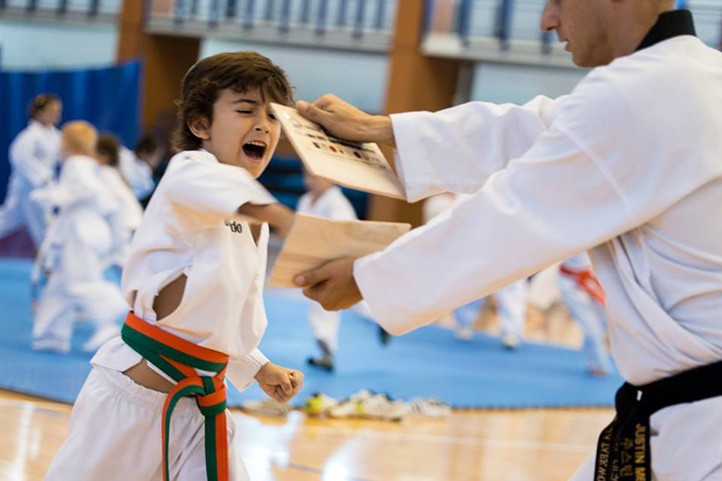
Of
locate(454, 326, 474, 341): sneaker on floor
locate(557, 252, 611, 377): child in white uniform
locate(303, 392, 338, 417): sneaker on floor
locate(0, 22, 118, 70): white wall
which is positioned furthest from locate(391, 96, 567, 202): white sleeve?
locate(0, 22, 118, 70): white wall

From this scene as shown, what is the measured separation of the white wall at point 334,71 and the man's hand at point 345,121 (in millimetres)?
15077

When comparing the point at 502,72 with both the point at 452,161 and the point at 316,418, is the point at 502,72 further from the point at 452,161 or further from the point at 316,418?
the point at 452,161

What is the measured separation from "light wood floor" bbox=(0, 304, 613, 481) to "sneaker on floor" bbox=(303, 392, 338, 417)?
0.07 metres

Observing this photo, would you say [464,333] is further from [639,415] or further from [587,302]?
[639,415]

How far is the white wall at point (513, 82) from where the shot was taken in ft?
52.5

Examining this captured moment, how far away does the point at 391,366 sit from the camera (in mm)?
8641

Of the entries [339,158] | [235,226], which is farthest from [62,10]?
[339,158]

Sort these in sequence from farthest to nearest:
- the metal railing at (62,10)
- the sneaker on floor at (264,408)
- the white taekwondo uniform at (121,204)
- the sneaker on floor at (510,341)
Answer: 1. the metal railing at (62,10)
2. the sneaker on floor at (510,341)
3. the white taekwondo uniform at (121,204)
4. the sneaker on floor at (264,408)

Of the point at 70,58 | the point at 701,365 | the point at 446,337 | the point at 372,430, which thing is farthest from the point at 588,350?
the point at 70,58

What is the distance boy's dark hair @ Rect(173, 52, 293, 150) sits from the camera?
2.83 m

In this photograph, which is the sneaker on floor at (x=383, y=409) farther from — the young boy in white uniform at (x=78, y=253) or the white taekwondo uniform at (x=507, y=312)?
the white taekwondo uniform at (x=507, y=312)

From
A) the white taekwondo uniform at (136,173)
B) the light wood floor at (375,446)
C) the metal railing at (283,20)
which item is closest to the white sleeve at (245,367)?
the light wood floor at (375,446)

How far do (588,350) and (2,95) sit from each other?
7.36m

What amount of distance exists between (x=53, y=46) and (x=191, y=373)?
1708 cm
